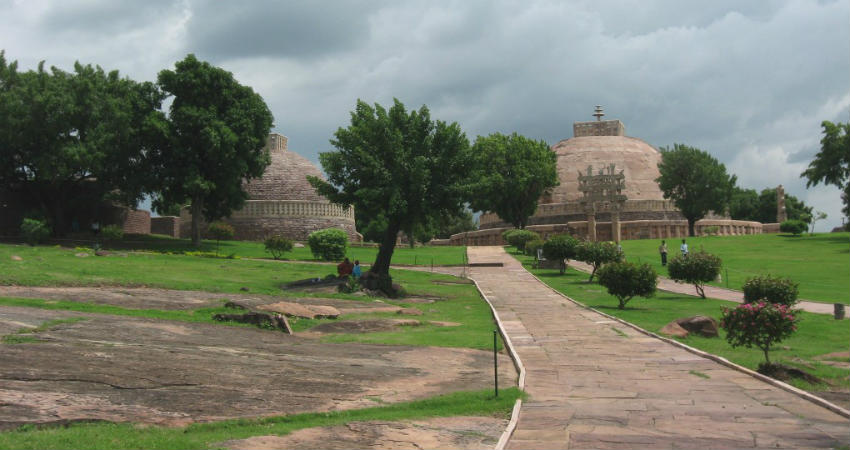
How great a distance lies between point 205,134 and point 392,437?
2909cm

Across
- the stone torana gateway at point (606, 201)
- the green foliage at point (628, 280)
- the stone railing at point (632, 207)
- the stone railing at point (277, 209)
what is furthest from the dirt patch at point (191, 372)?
the stone railing at point (632, 207)

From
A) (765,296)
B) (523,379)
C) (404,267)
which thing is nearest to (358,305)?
(523,379)

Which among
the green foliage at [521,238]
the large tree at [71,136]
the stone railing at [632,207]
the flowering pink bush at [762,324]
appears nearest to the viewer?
the flowering pink bush at [762,324]

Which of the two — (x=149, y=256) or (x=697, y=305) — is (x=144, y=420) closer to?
(x=697, y=305)

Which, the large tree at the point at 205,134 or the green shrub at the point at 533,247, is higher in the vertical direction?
the large tree at the point at 205,134

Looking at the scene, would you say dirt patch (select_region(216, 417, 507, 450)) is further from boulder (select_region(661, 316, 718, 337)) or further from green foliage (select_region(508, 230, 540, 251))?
green foliage (select_region(508, 230, 540, 251))

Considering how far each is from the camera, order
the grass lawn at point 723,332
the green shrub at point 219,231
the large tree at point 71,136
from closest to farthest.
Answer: the grass lawn at point 723,332 < the large tree at point 71,136 < the green shrub at point 219,231

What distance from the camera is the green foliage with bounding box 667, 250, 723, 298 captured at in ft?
77.2

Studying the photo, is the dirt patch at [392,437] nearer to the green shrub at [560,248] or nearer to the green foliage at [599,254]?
the green foliage at [599,254]

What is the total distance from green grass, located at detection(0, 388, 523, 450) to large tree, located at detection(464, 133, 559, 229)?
136ft

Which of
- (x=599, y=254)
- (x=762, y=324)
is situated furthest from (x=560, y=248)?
(x=762, y=324)

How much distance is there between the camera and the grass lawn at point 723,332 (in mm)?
11718

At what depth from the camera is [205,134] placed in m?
33.9

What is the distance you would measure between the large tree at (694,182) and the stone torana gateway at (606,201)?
2120 mm
